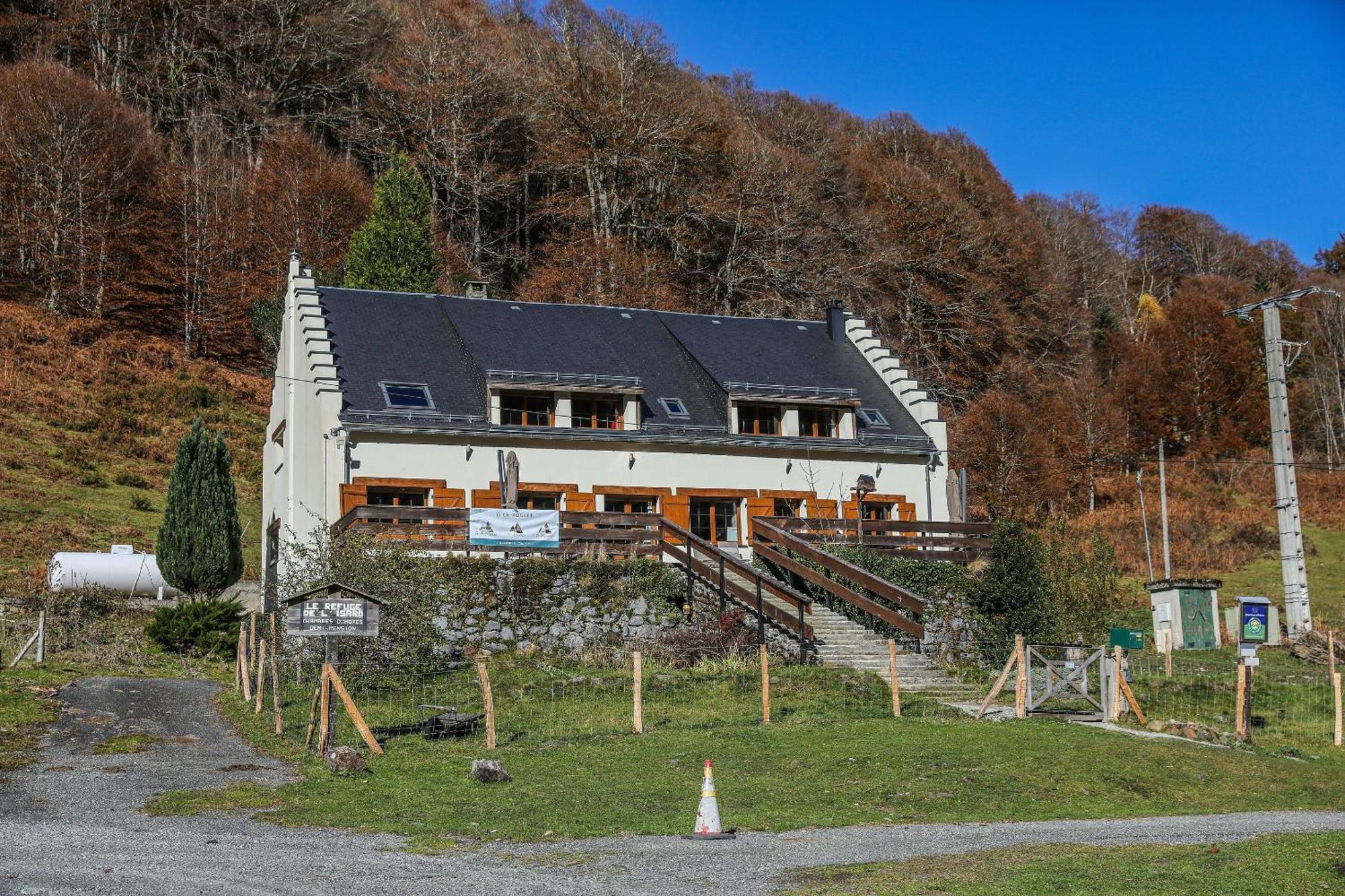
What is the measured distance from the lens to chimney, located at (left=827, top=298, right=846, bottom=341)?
4341cm

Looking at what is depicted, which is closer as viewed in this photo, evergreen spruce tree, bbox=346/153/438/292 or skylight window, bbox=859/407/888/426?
skylight window, bbox=859/407/888/426

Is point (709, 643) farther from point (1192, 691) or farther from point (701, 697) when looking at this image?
point (1192, 691)

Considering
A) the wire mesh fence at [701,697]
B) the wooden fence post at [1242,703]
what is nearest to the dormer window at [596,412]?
the wire mesh fence at [701,697]

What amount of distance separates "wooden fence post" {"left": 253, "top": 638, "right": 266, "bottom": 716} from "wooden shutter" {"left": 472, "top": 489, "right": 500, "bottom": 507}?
9.13 m

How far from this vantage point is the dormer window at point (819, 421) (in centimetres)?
3844

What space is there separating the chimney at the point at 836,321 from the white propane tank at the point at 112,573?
2040cm

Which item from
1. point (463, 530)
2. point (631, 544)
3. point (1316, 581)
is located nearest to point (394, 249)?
point (463, 530)

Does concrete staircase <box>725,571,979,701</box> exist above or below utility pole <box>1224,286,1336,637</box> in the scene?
below

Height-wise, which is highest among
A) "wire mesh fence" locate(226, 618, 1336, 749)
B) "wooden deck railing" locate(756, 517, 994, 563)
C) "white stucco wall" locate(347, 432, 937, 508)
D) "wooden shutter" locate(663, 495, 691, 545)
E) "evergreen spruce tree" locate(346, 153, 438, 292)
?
"evergreen spruce tree" locate(346, 153, 438, 292)

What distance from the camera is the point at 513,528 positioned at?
30.6 metres

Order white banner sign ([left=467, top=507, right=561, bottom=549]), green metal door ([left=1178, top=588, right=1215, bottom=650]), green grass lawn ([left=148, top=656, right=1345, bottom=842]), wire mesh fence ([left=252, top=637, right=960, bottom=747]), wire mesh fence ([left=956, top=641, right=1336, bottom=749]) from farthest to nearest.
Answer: green metal door ([left=1178, top=588, right=1215, bottom=650]) < white banner sign ([left=467, top=507, right=561, bottom=549]) < wire mesh fence ([left=956, top=641, right=1336, bottom=749]) < wire mesh fence ([left=252, top=637, right=960, bottom=747]) < green grass lawn ([left=148, top=656, right=1345, bottom=842])

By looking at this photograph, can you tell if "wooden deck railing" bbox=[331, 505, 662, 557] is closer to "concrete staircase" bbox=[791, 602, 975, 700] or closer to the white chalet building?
the white chalet building

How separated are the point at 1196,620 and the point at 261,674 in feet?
79.6

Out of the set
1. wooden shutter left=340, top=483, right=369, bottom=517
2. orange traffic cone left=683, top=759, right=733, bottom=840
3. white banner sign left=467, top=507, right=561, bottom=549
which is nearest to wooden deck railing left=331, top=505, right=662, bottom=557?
white banner sign left=467, top=507, right=561, bottom=549
